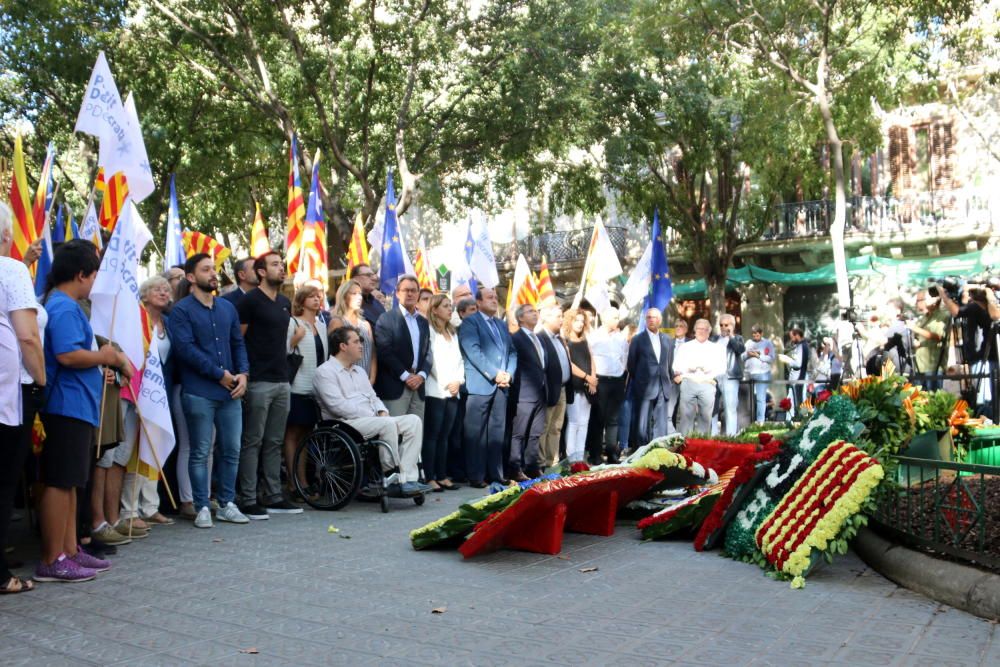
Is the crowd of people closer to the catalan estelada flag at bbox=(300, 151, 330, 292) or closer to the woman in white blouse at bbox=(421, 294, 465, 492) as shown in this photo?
the woman in white blouse at bbox=(421, 294, 465, 492)

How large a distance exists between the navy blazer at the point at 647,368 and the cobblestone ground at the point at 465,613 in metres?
6.49

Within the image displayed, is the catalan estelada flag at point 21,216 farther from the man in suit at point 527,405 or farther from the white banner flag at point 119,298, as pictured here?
the man in suit at point 527,405

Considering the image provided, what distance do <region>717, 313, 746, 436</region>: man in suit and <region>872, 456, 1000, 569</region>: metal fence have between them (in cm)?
866

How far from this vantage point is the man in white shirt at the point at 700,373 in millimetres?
13938

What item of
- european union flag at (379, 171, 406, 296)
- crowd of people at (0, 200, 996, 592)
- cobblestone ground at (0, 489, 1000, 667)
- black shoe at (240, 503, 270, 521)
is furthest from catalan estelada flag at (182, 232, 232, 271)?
cobblestone ground at (0, 489, 1000, 667)

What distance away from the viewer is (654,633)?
4812mm

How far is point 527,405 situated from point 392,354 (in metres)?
1.91

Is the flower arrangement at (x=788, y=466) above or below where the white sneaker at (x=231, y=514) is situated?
above

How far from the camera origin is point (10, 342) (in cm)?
533

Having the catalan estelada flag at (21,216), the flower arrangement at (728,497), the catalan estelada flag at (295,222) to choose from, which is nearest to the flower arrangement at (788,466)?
the flower arrangement at (728,497)

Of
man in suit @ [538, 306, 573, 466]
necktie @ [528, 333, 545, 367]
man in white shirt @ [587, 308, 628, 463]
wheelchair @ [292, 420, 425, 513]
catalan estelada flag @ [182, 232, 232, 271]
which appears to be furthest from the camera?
catalan estelada flag @ [182, 232, 232, 271]

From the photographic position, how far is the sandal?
217 inches

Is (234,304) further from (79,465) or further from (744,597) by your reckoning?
(744,597)

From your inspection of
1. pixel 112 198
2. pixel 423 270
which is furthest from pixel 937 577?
pixel 423 270
